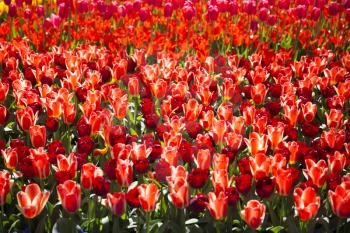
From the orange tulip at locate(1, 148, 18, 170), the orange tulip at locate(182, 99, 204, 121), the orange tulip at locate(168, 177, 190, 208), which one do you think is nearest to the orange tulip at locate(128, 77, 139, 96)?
the orange tulip at locate(182, 99, 204, 121)

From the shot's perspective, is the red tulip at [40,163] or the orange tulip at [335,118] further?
the orange tulip at [335,118]

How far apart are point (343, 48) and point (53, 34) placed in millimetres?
3100

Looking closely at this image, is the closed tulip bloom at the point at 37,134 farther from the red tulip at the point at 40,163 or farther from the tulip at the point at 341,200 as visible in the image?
the tulip at the point at 341,200

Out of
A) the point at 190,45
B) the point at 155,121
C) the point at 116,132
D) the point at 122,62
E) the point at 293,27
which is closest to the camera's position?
the point at 116,132

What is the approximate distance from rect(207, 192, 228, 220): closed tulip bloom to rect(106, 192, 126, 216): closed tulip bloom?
0.36 meters

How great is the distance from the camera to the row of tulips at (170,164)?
7.60 ft

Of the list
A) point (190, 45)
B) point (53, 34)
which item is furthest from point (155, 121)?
point (53, 34)

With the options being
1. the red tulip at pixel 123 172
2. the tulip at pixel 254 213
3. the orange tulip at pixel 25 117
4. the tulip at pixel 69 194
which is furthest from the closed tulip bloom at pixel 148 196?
the orange tulip at pixel 25 117

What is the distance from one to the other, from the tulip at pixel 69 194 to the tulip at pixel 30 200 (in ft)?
0.25

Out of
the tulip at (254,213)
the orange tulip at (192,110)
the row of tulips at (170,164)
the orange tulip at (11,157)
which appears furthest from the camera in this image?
the orange tulip at (192,110)

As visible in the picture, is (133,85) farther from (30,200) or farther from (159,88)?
(30,200)

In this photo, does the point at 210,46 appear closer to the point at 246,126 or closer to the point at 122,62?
the point at 122,62

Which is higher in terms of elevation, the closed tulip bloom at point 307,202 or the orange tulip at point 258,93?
the closed tulip bloom at point 307,202

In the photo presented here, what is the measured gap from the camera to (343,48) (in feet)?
19.3
